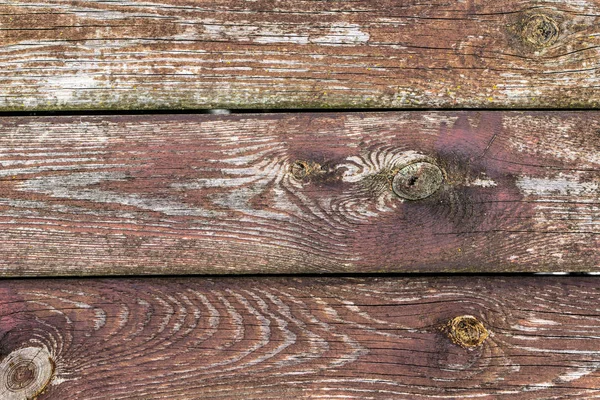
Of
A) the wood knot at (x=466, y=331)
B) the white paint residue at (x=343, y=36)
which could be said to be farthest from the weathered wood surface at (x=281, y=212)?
the white paint residue at (x=343, y=36)

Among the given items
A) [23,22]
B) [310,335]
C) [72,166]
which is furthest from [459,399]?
[23,22]

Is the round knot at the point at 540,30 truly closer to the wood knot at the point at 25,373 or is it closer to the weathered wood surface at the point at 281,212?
the weathered wood surface at the point at 281,212

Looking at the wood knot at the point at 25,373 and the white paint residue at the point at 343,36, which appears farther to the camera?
the white paint residue at the point at 343,36

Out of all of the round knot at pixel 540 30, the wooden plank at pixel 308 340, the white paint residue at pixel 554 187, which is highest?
the round knot at pixel 540 30

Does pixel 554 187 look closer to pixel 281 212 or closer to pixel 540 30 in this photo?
pixel 540 30

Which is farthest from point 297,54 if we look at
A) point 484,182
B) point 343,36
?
point 484,182
